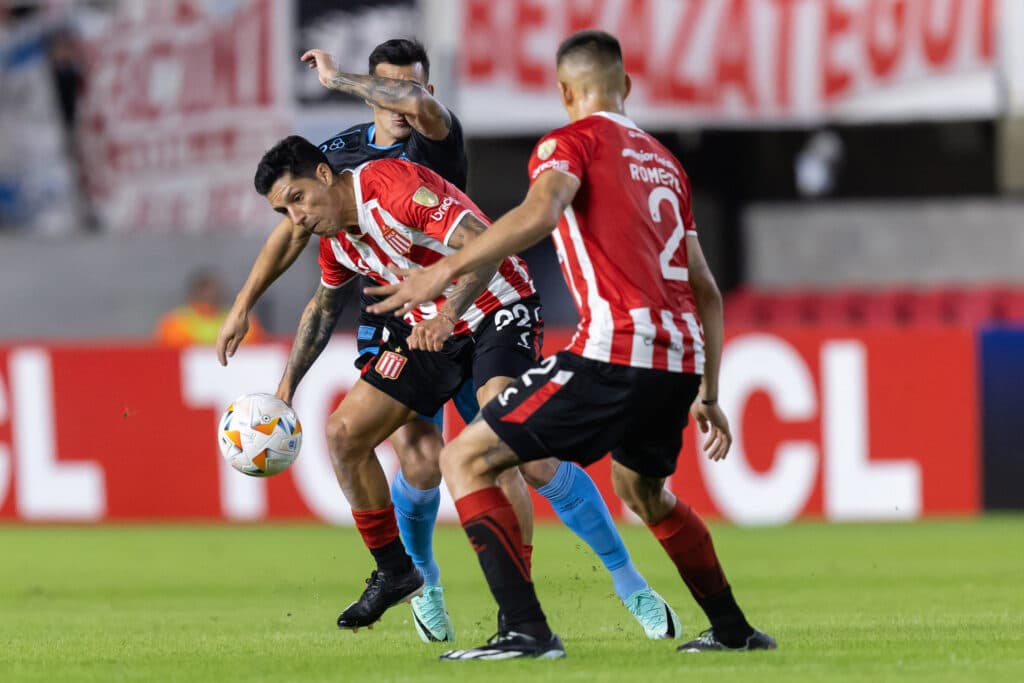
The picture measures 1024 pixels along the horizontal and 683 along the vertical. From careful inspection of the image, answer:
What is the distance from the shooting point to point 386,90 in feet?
21.5

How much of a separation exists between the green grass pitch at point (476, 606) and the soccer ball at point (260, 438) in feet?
2.18

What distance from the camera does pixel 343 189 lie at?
250 inches

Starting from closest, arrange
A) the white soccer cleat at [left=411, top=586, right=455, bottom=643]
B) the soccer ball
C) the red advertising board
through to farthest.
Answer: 1. the white soccer cleat at [left=411, top=586, right=455, bottom=643]
2. the soccer ball
3. the red advertising board

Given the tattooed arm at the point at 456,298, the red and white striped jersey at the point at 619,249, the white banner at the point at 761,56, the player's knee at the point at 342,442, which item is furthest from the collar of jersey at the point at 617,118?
the white banner at the point at 761,56

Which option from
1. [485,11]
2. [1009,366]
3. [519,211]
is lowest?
[1009,366]

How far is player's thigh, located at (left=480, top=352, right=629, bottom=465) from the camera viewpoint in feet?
17.7

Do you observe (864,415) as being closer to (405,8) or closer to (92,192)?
(405,8)

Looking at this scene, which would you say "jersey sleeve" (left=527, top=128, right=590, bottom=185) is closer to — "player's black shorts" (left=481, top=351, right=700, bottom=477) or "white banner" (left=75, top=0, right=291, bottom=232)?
"player's black shorts" (left=481, top=351, right=700, bottom=477)

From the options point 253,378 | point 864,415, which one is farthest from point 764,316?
point 253,378

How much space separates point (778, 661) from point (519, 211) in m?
1.65

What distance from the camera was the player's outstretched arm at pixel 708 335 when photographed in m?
5.72

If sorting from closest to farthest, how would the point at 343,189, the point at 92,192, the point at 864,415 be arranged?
the point at 343,189
the point at 864,415
the point at 92,192

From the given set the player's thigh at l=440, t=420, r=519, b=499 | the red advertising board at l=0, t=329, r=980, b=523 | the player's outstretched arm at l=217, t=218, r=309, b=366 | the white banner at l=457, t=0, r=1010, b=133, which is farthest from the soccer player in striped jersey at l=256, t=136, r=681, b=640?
the white banner at l=457, t=0, r=1010, b=133

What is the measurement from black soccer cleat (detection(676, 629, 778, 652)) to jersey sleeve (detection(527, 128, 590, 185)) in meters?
1.61
